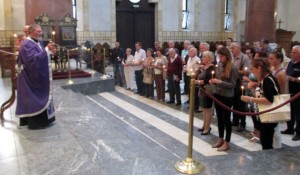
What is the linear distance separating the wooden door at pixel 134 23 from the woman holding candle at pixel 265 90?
1439 centimetres

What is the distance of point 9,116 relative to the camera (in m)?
6.02

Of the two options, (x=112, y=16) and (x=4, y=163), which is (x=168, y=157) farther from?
(x=112, y=16)

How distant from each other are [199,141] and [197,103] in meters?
2.45

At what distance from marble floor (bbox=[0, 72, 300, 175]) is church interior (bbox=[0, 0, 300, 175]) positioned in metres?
0.01

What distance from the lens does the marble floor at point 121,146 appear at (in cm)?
378

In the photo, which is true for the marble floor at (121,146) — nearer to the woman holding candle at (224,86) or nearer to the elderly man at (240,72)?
the elderly man at (240,72)

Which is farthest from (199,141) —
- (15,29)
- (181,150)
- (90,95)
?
(15,29)

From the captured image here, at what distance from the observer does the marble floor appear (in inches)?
149

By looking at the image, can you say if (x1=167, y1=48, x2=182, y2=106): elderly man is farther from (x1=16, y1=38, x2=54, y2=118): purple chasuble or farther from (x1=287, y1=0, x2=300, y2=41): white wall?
(x1=287, y1=0, x2=300, y2=41): white wall

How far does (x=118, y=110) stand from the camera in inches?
Answer: 328

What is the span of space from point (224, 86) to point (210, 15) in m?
15.8

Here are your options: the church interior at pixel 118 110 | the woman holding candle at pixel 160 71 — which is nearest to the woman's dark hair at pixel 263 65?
the church interior at pixel 118 110

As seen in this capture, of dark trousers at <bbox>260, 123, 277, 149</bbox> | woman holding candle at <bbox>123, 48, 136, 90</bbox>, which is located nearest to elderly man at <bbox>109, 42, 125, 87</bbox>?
woman holding candle at <bbox>123, 48, 136, 90</bbox>

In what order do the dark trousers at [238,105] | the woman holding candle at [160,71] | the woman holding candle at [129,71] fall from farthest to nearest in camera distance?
the woman holding candle at [129,71]
the woman holding candle at [160,71]
the dark trousers at [238,105]
